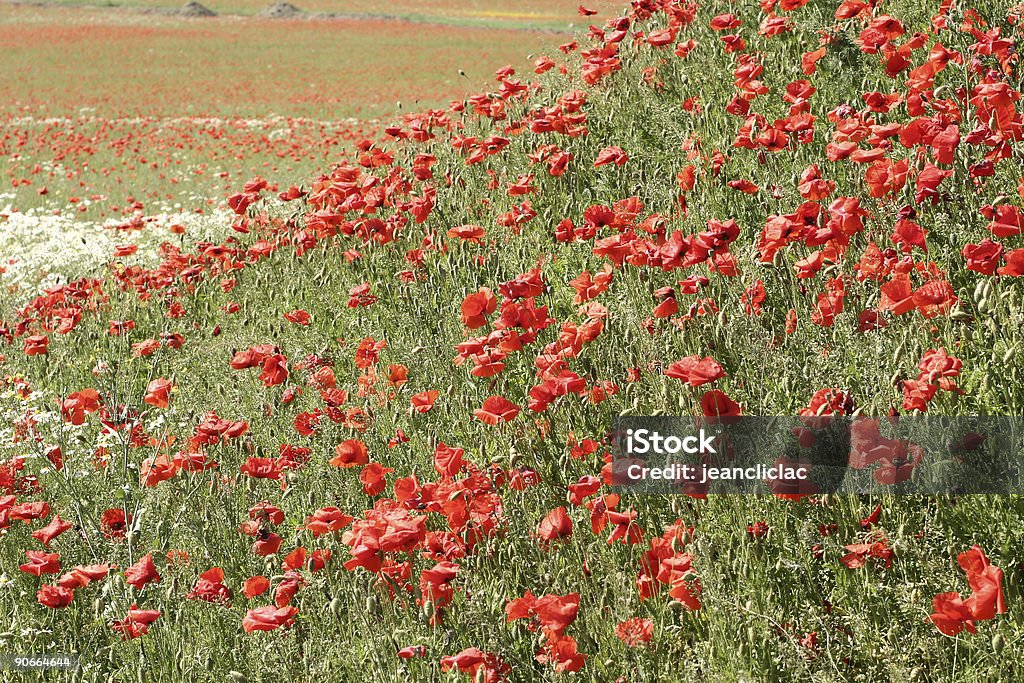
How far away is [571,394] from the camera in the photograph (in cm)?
304

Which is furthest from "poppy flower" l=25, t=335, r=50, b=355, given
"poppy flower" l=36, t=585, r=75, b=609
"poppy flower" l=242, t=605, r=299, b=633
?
"poppy flower" l=242, t=605, r=299, b=633

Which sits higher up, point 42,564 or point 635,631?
point 635,631

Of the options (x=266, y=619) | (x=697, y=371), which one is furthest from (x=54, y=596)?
(x=697, y=371)

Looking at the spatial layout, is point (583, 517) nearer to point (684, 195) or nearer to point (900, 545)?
point (900, 545)

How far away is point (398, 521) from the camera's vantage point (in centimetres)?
212

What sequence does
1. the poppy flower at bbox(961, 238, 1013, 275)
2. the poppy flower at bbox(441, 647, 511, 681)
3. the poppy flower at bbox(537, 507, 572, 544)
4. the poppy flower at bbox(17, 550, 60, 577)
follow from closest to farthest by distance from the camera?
1. the poppy flower at bbox(441, 647, 511, 681)
2. the poppy flower at bbox(537, 507, 572, 544)
3. the poppy flower at bbox(961, 238, 1013, 275)
4. the poppy flower at bbox(17, 550, 60, 577)

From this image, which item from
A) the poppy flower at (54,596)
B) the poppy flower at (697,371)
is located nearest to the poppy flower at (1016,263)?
the poppy flower at (697,371)

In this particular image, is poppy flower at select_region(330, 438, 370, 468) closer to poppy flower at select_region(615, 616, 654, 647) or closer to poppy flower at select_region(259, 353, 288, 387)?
poppy flower at select_region(259, 353, 288, 387)

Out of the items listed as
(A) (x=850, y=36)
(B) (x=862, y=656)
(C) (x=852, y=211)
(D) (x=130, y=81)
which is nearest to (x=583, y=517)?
(B) (x=862, y=656)

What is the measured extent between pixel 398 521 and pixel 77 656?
1.15m

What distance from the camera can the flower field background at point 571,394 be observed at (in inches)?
85.3

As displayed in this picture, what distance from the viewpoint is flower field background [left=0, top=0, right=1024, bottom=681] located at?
7.11 feet

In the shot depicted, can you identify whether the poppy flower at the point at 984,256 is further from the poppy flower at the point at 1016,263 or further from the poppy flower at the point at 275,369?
the poppy flower at the point at 275,369

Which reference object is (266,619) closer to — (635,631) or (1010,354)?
(635,631)
